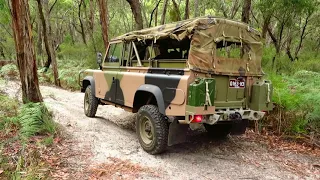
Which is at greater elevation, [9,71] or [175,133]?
[9,71]

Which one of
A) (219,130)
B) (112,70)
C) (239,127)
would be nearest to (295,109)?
(239,127)

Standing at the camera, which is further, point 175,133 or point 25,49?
point 25,49

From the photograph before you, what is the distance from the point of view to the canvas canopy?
4727 millimetres

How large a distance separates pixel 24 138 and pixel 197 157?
3084 millimetres

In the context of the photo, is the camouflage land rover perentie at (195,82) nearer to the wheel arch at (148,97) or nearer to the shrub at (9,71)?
the wheel arch at (148,97)

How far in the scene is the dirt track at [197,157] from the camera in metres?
4.55

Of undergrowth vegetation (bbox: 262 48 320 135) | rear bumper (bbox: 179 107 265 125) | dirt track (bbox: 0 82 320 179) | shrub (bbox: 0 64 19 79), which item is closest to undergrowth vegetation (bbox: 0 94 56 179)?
dirt track (bbox: 0 82 320 179)

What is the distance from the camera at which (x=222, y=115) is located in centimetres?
479

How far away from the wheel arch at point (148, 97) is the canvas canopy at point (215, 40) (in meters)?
0.81

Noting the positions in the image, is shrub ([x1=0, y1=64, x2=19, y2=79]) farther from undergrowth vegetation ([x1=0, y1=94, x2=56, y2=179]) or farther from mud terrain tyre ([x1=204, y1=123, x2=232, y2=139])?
mud terrain tyre ([x1=204, y1=123, x2=232, y2=139])

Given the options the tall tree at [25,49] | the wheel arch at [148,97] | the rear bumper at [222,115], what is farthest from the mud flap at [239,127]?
the tall tree at [25,49]

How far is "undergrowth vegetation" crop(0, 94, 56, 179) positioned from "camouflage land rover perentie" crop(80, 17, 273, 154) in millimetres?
1711

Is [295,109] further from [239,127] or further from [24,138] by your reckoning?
[24,138]

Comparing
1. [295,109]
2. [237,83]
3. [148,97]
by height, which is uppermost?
[237,83]
